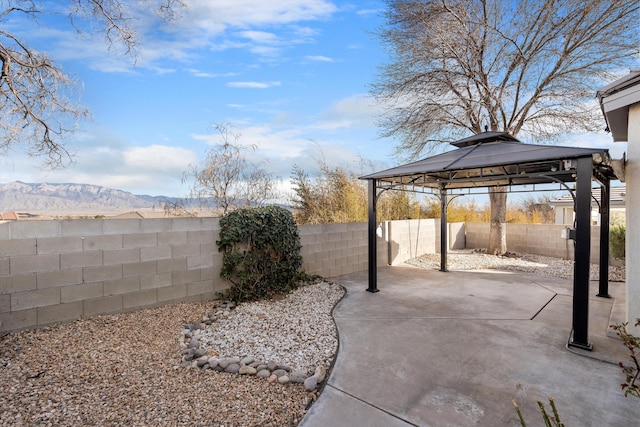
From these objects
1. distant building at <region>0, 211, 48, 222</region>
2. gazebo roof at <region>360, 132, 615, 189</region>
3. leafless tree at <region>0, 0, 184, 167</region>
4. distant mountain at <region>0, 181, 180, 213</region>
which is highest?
leafless tree at <region>0, 0, 184, 167</region>

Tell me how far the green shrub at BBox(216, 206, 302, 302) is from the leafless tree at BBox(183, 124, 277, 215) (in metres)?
1.46

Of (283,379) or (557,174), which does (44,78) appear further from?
(557,174)

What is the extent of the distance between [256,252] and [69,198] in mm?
4897

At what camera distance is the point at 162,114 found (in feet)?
21.2

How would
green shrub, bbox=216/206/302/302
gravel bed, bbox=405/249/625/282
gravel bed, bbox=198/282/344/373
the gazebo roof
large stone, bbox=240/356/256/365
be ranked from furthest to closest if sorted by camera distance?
gravel bed, bbox=405/249/625/282 → green shrub, bbox=216/206/302/302 → the gazebo roof → gravel bed, bbox=198/282/344/373 → large stone, bbox=240/356/256/365

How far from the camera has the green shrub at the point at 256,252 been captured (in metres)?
4.96

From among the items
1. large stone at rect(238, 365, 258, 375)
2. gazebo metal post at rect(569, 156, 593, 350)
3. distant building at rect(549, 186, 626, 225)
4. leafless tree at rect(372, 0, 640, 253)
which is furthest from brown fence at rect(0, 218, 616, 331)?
distant building at rect(549, 186, 626, 225)

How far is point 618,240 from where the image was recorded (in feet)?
25.0

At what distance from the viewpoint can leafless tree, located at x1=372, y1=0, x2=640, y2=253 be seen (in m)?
8.20

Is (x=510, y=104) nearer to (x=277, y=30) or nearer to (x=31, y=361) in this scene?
(x=277, y=30)

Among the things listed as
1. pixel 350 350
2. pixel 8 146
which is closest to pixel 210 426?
pixel 350 350

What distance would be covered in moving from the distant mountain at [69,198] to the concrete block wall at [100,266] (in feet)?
4.73

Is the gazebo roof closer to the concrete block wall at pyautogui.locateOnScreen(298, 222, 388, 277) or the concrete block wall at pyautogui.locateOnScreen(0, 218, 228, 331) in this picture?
the concrete block wall at pyautogui.locateOnScreen(298, 222, 388, 277)

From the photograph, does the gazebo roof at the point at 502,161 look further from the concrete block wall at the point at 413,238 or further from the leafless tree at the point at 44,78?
the leafless tree at the point at 44,78
